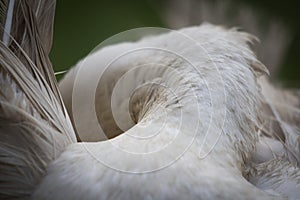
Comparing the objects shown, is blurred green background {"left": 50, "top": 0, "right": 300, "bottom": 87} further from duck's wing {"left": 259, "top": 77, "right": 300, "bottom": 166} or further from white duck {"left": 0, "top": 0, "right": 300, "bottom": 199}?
white duck {"left": 0, "top": 0, "right": 300, "bottom": 199}

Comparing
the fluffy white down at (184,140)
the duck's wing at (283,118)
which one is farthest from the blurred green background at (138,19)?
the fluffy white down at (184,140)

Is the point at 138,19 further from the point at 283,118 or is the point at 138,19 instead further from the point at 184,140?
the point at 184,140

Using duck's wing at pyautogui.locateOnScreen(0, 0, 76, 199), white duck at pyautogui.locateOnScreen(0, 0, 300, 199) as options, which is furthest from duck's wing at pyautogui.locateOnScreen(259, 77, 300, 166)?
duck's wing at pyautogui.locateOnScreen(0, 0, 76, 199)

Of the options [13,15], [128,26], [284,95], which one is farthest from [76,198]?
[128,26]

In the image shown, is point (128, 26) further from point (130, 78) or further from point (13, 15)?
point (13, 15)

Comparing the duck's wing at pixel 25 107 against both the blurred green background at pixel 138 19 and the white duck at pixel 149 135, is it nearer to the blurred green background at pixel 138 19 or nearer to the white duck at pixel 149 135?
the white duck at pixel 149 135
